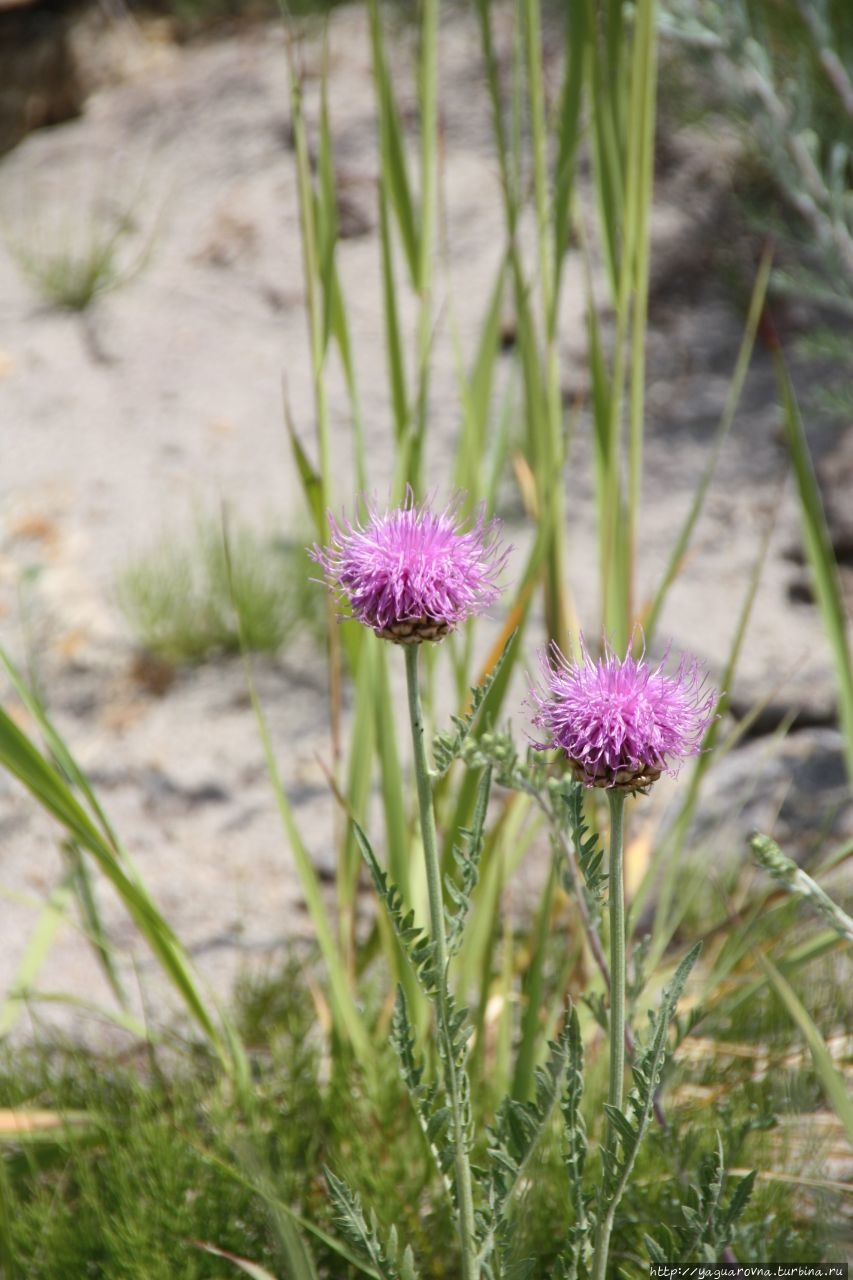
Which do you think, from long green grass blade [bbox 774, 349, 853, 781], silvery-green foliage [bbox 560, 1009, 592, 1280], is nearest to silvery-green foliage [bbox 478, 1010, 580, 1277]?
silvery-green foliage [bbox 560, 1009, 592, 1280]

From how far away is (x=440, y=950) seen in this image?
30.3 inches

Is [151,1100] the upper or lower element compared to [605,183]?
lower

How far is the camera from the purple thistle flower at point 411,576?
29.6 inches

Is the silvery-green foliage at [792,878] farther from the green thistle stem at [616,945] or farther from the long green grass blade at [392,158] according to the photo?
the long green grass blade at [392,158]

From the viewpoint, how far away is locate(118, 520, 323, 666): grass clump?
8.23 ft

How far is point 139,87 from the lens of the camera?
392cm

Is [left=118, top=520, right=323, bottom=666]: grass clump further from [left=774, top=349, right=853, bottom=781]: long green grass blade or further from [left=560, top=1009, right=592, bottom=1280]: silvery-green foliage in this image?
[left=560, top=1009, right=592, bottom=1280]: silvery-green foliage

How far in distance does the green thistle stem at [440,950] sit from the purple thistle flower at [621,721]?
83 mm

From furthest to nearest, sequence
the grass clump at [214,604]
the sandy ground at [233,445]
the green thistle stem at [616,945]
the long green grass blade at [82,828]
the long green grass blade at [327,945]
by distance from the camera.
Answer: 1. the grass clump at [214,604]
2. the sandy ground at [233,445]
3. the long green grass blade at [327,945]
4. the long green grass blade at [82,828]
5. the green thistle stem at [616,945]

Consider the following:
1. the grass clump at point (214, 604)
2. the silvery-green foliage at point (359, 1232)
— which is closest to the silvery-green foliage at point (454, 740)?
the silvery-green foliage at point (359, 1232)

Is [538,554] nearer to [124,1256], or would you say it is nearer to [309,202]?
[309,202]

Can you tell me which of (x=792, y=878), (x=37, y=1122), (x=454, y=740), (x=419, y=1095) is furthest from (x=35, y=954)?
(x=792, y=878)

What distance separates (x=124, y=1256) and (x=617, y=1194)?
624mm

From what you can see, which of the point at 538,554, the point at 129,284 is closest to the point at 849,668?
the point at 538,554
